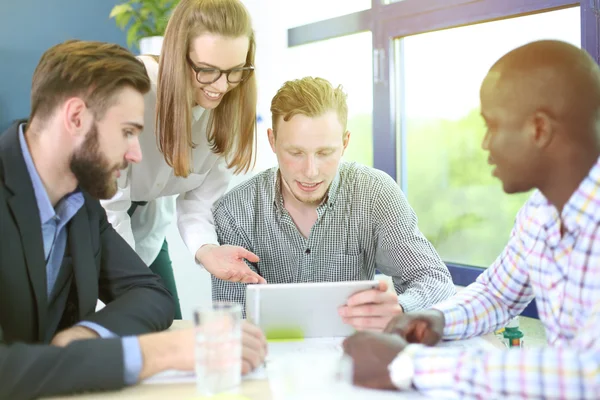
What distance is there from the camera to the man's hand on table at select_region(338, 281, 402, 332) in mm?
1372

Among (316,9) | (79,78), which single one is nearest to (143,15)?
(316,9)

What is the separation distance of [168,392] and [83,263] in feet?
1.51

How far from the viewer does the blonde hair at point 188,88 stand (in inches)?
71.1

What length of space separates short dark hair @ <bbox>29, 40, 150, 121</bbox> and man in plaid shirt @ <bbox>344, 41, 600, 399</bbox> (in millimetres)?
712

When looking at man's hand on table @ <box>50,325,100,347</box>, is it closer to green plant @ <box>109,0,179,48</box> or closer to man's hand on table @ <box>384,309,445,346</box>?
man's hand on table @ <box>384,309,445,346</box>

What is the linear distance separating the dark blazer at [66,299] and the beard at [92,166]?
0.09m

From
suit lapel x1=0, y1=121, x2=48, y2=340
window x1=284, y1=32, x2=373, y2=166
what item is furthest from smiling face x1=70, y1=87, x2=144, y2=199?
window x1=284, y1=32, x2=373, y2=166

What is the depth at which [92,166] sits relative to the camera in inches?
53.5

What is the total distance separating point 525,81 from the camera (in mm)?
1098

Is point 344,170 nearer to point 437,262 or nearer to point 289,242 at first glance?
point 289,242

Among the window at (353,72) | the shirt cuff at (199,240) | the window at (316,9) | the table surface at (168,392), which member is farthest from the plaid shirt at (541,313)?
the window at (316,9)

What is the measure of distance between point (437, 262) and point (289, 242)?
441mm

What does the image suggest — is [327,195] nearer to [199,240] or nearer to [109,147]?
[199,240]

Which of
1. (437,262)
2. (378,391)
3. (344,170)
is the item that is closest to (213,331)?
(378,391)
